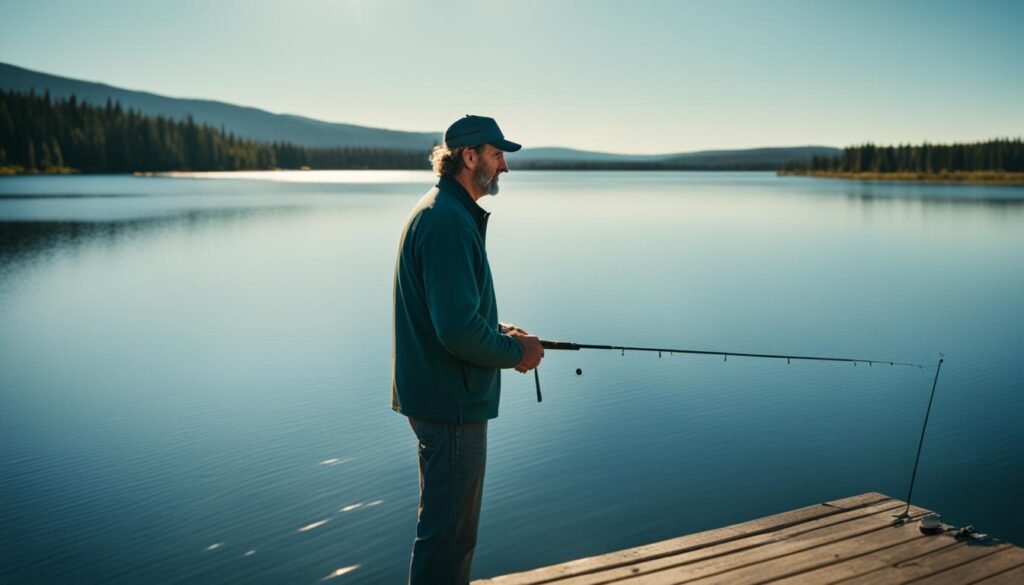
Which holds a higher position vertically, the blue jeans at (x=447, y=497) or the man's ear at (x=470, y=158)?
the man's ear at (x=470, y=158)

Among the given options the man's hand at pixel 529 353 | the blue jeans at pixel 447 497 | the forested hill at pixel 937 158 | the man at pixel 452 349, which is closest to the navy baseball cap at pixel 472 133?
the man at pixel 452 349

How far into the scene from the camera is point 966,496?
6145 mm

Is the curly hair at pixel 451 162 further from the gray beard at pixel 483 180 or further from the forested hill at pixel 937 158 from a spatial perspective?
the forested hill at pixel 937 158

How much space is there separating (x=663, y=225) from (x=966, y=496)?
28818mm

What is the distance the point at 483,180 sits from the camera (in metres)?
3.04

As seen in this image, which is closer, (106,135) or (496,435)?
(496,435)

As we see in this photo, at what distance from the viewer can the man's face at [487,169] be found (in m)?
3.02

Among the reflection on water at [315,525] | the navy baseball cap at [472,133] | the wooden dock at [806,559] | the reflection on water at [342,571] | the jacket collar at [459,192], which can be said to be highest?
the navy baseball cap at [472,133]

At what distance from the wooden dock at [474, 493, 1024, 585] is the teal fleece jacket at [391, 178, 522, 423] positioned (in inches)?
42.4

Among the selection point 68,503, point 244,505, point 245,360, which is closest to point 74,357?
point 245,360

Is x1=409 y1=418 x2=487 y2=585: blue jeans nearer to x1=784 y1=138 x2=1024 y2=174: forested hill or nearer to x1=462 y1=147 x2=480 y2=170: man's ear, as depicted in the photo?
x1=462 y1=147 x2=480 y2=170: man's ear

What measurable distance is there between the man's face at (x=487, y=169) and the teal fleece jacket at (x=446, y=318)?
0.30 ft

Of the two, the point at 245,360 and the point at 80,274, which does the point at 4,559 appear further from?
the point at 80,274

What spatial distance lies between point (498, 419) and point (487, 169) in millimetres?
5131
